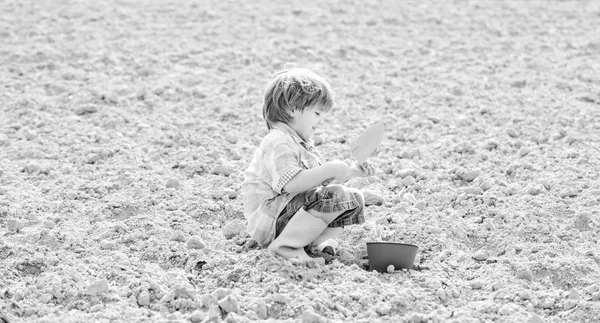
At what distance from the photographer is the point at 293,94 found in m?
3.61

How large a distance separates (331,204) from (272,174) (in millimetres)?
257

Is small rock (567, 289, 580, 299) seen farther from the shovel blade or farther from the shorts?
the shovel blade

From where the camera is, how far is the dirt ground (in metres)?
3.32

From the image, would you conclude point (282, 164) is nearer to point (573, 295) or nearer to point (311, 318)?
point (311, 318)

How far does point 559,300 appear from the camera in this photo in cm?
331

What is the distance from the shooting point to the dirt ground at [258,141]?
332 centimetres

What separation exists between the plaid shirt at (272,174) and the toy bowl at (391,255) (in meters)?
0.39

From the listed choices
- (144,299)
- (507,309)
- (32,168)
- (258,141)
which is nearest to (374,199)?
(258,141)

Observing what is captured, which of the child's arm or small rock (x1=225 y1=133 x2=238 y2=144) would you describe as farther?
small rock (x1=225 y1=133 x2=238 y2=144)

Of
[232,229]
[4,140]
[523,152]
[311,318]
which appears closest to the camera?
[311,318]

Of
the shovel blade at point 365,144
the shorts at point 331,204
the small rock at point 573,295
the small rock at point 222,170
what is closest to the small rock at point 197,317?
the shorts at point 331,204

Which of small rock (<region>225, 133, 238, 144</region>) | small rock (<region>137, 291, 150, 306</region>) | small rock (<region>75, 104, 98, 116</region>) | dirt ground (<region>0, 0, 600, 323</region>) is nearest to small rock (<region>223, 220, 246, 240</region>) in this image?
dirt ground (<region>0, 0, 600, 323</region>)

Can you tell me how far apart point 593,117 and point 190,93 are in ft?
8.28

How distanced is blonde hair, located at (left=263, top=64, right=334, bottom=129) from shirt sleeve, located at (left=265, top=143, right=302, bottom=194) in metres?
0.16
